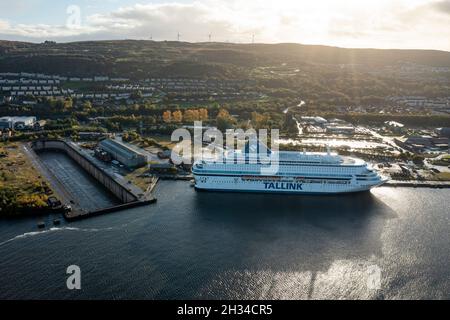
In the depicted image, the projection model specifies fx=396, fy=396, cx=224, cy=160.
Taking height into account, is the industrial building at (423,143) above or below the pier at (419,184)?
above

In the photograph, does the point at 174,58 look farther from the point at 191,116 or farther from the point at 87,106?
the point at 191,116

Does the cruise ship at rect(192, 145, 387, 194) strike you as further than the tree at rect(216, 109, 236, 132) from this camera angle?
No

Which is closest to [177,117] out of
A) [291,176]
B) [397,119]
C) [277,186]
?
[277,186]

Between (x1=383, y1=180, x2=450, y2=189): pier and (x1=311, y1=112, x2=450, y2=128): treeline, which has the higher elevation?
(x1=311, y1=112, x2=450, y2=128): treeline

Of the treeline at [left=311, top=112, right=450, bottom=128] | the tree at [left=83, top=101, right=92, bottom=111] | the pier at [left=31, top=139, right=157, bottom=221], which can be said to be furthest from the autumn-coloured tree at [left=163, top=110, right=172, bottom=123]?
the treeline at [left=311, top=112, right=450, bottom=128]

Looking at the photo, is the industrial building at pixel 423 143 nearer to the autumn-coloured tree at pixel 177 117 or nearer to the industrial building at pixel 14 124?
the autumn-coloured tree at pixel 177 117
